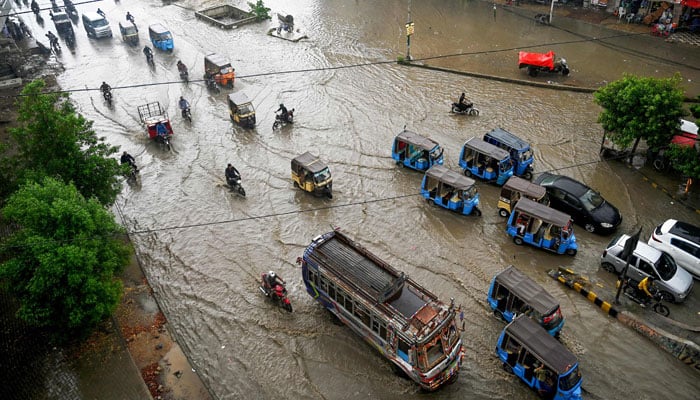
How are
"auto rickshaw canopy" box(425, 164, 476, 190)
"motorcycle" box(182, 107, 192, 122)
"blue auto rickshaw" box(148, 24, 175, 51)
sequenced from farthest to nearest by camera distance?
1. "blue auto rickshaw" box(148, 24, 175, 51)
2. "motorcycle" box(182, 107, 192, 122)
3. "auto rickshaw canopy" box(425, 164, 476, 190)

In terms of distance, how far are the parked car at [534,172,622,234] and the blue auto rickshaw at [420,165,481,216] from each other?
2.84 metres

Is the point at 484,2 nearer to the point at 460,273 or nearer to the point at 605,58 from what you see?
the point at 605,58

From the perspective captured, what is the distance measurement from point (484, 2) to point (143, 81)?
2772 cm

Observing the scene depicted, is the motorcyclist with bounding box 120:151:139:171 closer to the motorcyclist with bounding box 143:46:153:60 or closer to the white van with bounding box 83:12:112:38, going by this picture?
the motorcyclist with bounding box 143:46:153:60

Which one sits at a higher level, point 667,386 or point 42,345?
point 42,345

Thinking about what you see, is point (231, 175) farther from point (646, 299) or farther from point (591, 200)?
point (646, 299)

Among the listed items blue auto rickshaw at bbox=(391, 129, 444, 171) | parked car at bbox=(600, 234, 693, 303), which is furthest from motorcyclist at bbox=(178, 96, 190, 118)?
parked car at bbox=(600, 234, 693, 303)

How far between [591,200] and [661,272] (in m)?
3.92

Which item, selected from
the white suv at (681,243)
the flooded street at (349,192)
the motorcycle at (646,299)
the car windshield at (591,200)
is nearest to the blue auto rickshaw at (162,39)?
the flooded street at (349,192)

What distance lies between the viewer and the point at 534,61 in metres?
30.1

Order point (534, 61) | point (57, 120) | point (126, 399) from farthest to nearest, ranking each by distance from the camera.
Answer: point (534, 61) < point (57, 120) < point (126, 399)

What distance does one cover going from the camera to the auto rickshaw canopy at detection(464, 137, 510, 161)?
21312 millimetres

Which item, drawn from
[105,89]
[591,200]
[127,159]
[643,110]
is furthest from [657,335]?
[105,89]

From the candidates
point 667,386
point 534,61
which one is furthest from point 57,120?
point 534,61
